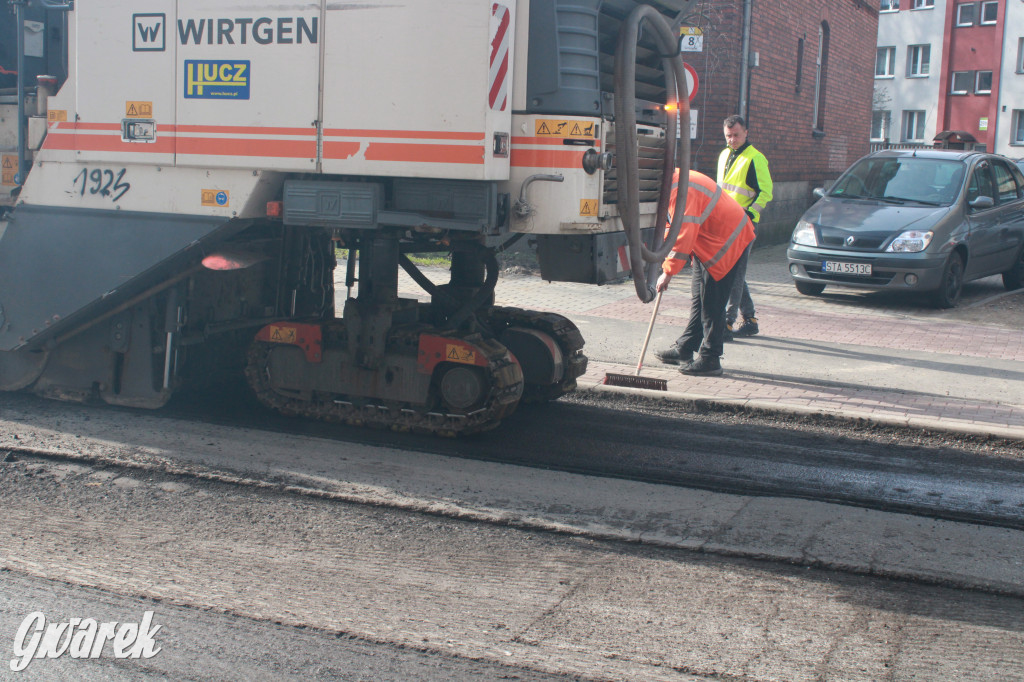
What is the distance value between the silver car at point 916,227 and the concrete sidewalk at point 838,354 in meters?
0.38

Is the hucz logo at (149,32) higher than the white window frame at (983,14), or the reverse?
the white window frame at (983,14)

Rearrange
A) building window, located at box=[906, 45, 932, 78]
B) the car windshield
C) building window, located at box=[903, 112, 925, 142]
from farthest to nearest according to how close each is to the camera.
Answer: building window, located at box=[903, 112, 925, 142] < building window, located at box=[906, 45, 932, 78] < the car windshield

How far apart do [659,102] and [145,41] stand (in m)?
3.20

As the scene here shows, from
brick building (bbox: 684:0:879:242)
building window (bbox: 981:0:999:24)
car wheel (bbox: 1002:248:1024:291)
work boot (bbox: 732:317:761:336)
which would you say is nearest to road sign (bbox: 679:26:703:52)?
brick building (bbox: 684:0:879:242)

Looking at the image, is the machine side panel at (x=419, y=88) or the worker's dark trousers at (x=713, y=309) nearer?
the machine side panel at (x=419, y=88)

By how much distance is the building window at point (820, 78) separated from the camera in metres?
20.3

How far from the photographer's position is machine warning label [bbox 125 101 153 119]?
6135 mm

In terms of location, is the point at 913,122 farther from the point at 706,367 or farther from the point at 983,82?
the point at 706,367

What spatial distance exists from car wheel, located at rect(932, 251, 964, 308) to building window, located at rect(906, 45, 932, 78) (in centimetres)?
4108

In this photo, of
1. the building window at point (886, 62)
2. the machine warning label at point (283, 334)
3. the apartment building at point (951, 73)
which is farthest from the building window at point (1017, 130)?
the machine warning label at point (283, 334)

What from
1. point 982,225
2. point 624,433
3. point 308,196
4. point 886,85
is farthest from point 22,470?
point 886,85

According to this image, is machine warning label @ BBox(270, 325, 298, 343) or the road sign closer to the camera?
machine warning label @ BBox(270, 325, 298, 343)

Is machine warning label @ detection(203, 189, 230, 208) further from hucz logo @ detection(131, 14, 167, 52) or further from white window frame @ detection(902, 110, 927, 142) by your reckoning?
white window frame @ detection(902, 110, 927, 142)

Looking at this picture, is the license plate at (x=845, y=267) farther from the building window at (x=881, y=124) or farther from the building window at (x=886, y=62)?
the building window at (x=886, y=62)
